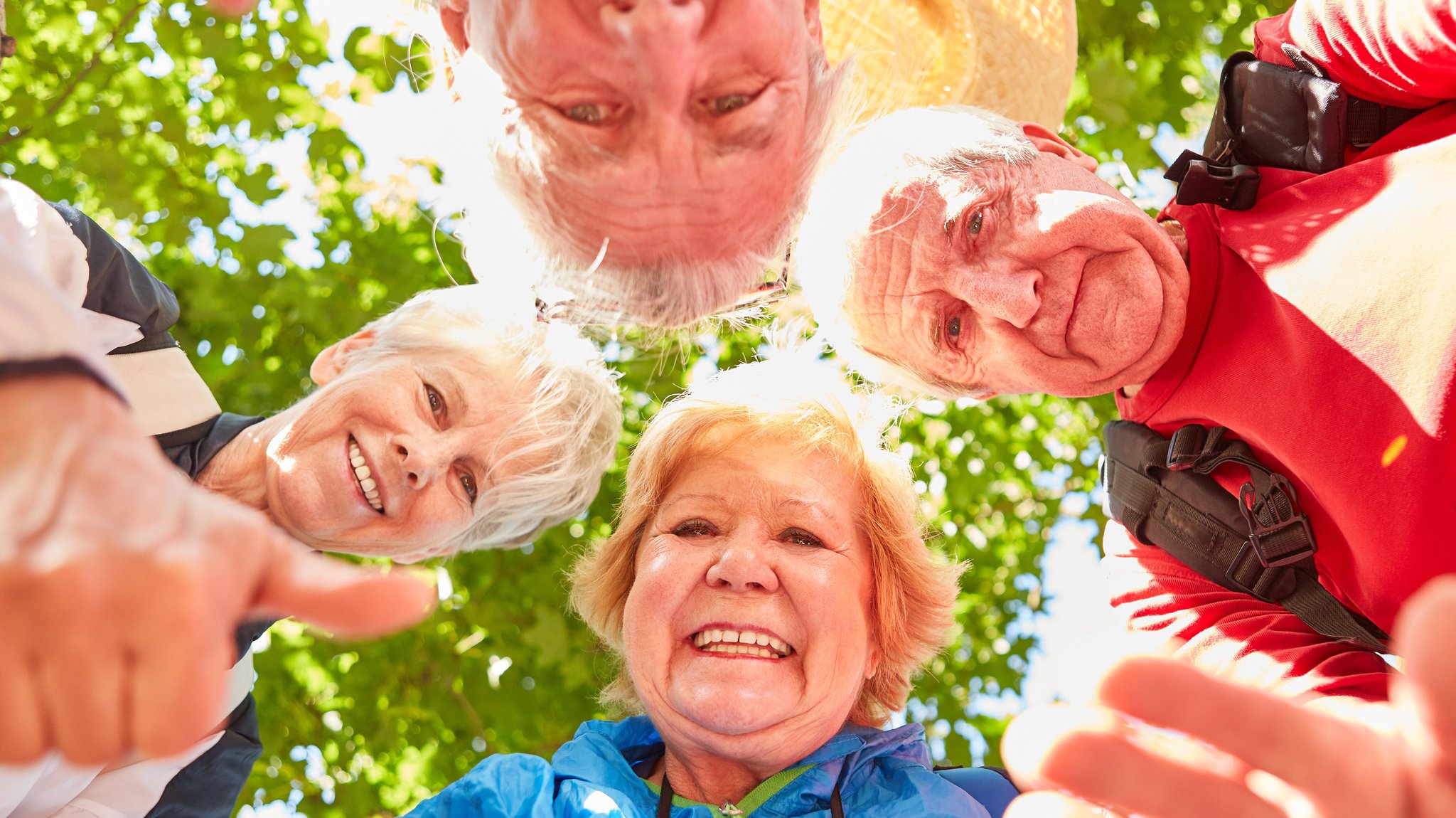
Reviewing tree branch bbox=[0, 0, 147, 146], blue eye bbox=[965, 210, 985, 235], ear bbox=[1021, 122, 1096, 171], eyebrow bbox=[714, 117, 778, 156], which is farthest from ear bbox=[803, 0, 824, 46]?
tree branch bbox=[0, 0, 147, 146]

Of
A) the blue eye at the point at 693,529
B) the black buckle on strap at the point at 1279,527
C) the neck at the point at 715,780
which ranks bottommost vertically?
the neck at the point at 715,780

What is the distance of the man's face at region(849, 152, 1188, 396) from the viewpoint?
214 cm

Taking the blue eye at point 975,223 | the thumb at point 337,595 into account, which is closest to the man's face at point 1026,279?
the blue eye at point 975,223

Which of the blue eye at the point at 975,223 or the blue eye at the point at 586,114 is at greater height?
the blue eye at the point at 586,114

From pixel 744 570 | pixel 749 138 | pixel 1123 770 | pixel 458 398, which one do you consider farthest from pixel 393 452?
pixel 1123 770

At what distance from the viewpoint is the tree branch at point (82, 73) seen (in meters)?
3.23

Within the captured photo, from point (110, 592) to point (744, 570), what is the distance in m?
1.61

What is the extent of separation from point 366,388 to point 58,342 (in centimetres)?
195

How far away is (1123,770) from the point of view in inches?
35.5

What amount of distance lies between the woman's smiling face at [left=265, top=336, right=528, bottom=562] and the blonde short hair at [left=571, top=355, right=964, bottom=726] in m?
0.44

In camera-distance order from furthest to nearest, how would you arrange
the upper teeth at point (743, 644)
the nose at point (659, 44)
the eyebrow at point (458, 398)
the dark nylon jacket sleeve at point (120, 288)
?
the eyebrow at point (458, 398)
the dark nylon jacket sleeve at point (120, 288)
the upper teeth at point (743, 644)
the nose at point (659, 44)

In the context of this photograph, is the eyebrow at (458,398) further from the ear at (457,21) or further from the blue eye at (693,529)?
the ear at (457,21)

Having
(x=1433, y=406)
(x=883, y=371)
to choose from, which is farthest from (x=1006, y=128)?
(x=1433, y=406)

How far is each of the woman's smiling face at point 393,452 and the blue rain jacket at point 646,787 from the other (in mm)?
757
